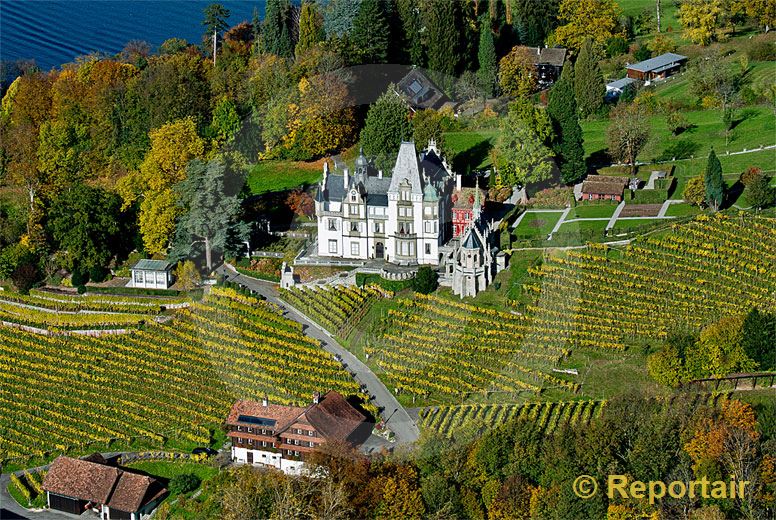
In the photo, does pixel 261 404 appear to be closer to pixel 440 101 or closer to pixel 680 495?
pixel 680 495

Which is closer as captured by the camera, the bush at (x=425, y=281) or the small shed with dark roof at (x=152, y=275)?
the bush at (x=425, y=281)

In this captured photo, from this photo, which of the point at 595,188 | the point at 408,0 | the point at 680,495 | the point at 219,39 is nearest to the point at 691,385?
the point at 680,495

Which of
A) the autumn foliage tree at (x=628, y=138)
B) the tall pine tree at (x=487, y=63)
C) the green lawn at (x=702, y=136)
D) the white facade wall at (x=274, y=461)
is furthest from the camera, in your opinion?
A: the tall pine tree at (x=487, y=63)

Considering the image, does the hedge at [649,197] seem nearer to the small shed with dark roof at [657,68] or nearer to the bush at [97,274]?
the small shed with dark roof at [657,68]

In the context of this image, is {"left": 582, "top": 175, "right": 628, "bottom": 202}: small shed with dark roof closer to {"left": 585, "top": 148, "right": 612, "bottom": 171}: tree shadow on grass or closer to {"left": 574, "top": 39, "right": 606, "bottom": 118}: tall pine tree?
{"left": 585, "top": 148, "right": 612, "bottom": 171}: tree shadow on grass

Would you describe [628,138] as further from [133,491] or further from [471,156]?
[133,491]

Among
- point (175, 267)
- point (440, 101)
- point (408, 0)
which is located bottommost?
point (175, 267)

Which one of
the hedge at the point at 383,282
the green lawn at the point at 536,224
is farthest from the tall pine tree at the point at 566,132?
the hedge at the point at 383,282

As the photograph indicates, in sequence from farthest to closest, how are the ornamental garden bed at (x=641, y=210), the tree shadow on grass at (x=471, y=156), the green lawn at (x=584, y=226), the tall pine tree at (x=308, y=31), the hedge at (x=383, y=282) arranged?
the tall pine tree at (x=308, y=31), the tree shadow on grass at (x=471, y=156), the ornamental garden bed at (x=641, y=210), the green lawn at (x=584, y=226), the hedge at (x=383, y=282)
